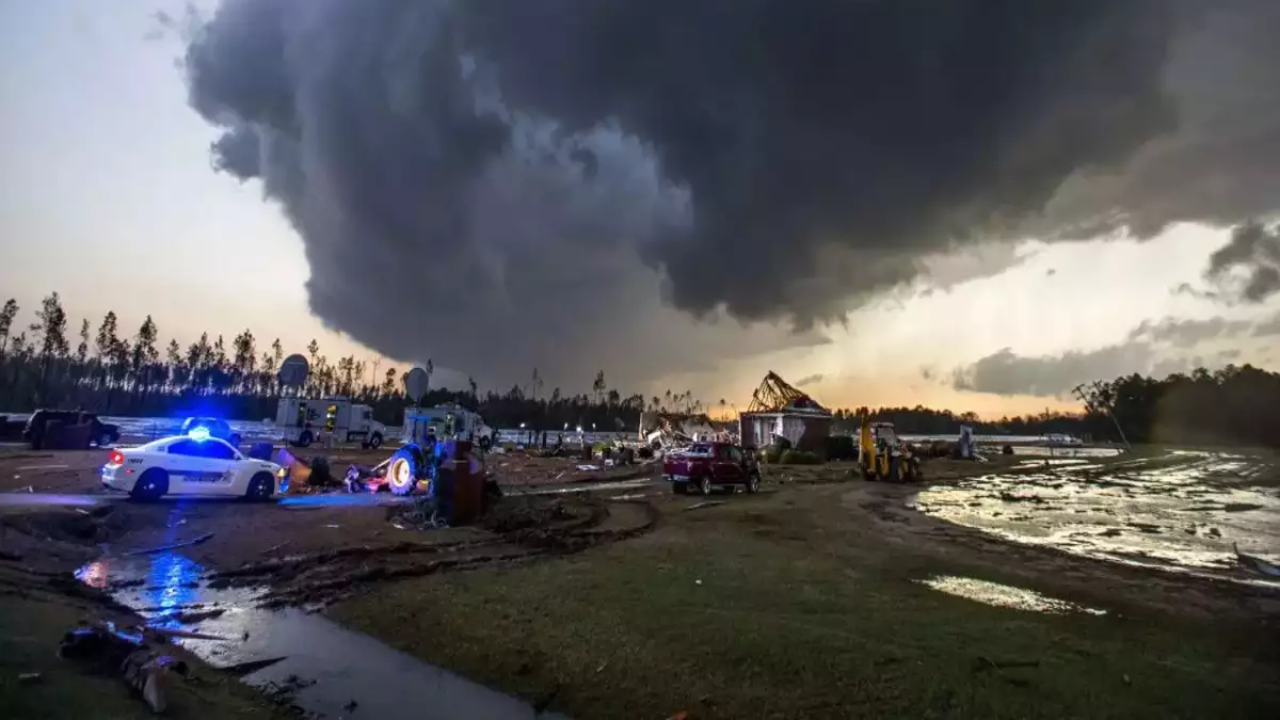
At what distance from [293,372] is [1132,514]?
121 ft

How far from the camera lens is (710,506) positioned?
25.8m

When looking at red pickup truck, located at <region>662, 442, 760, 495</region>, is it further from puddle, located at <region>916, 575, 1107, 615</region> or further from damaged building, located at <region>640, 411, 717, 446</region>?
damaged building, located at <region>640, 411, 717, 446</region>

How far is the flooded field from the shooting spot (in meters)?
17.6

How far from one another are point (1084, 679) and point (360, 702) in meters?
7.70

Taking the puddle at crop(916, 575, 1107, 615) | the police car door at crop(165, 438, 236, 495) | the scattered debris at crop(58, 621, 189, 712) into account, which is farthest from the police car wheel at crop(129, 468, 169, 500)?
the puddle at crop(916, 575, 1107, 615)

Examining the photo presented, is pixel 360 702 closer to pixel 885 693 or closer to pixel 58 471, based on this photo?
pixel 885 693

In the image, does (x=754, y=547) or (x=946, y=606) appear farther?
(x=754, y=547)

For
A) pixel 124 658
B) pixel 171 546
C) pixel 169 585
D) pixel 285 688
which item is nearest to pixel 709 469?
pixel 171 546

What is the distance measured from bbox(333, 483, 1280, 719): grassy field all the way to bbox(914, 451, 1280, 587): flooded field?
5676 mm

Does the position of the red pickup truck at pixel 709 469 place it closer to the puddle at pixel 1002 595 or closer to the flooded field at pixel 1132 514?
the flooded field at pixel 1132 514

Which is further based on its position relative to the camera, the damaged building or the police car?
the damaged building

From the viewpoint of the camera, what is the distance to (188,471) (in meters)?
19.6

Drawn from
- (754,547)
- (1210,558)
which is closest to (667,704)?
(754,547)

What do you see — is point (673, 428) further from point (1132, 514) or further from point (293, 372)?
point (1132, 514)
